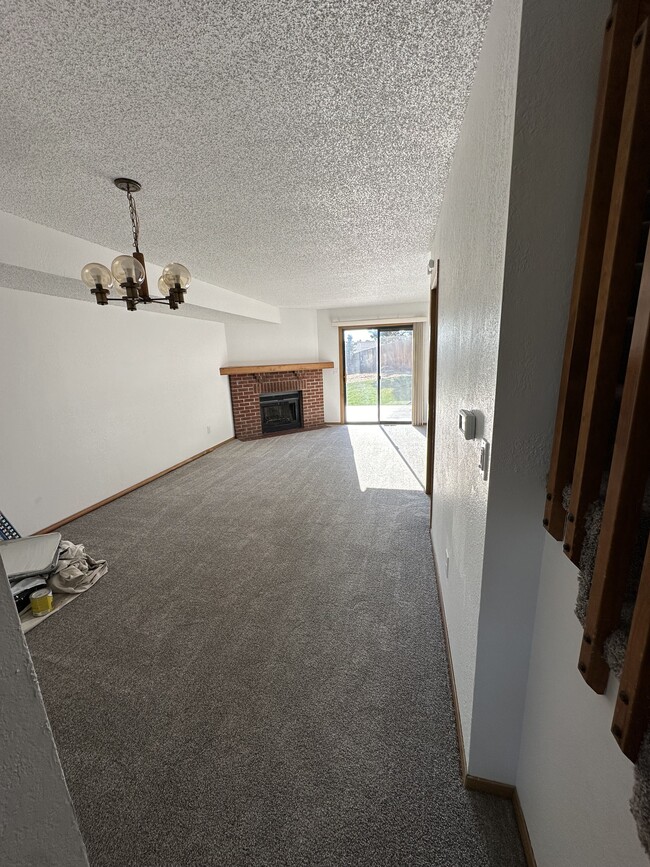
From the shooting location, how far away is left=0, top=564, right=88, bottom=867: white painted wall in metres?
0.48

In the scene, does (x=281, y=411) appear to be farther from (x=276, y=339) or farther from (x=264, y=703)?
(x=264, y=703)

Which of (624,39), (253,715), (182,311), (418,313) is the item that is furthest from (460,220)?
(418,313)

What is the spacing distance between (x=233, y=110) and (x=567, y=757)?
2346 millimetres

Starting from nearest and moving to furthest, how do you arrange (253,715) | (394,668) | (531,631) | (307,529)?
(531,631)
(253,715)
(394,668)
(307,529)

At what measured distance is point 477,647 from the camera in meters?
1.12

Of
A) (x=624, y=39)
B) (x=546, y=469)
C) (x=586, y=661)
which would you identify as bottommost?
(x=586, y=661)

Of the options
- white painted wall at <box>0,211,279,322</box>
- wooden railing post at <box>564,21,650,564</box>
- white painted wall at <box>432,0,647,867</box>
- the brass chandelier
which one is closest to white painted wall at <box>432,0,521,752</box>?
white painted wall at <box>432,0,647,867</box>

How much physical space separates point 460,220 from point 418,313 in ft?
18.3

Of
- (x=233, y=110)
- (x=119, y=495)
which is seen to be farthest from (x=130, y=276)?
(x=119, y=495)

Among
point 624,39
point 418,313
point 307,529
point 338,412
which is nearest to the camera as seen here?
point 624,39

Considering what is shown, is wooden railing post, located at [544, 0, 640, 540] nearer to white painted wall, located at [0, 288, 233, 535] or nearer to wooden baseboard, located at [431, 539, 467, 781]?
wooden baseboard, located at [431, 539, 467, 781]

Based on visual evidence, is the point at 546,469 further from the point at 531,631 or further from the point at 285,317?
the point at 285,317

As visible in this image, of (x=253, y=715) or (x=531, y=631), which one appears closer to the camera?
(x=531, y=631)

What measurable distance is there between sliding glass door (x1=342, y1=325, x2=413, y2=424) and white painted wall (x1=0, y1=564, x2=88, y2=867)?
705 cm
